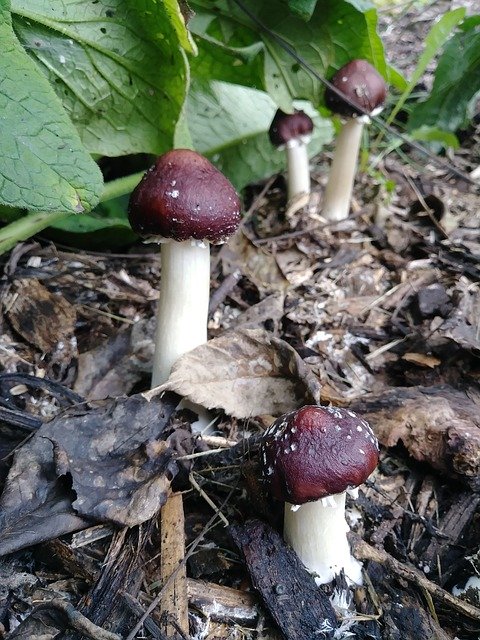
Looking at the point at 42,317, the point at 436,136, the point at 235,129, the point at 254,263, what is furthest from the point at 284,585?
the point at 436,136

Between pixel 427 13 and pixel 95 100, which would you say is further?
pixel 427 13

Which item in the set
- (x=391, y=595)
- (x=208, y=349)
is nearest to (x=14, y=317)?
(x=208, y=349)

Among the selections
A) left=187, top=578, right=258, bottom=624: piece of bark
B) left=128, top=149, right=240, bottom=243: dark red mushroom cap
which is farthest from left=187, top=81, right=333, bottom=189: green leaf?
left=187, top=578, right=258, bottom=624: piece of bark

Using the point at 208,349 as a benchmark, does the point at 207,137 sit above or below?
above

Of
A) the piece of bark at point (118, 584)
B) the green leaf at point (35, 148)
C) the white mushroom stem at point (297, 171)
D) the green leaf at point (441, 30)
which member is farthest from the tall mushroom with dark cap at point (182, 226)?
the green leaf at point (441, 30)

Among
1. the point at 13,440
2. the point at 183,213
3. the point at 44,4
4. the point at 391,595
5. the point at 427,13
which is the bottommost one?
the point at 391,595

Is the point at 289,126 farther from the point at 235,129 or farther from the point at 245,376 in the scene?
the point at 245,376

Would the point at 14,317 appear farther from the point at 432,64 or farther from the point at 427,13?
the point at 427,13
